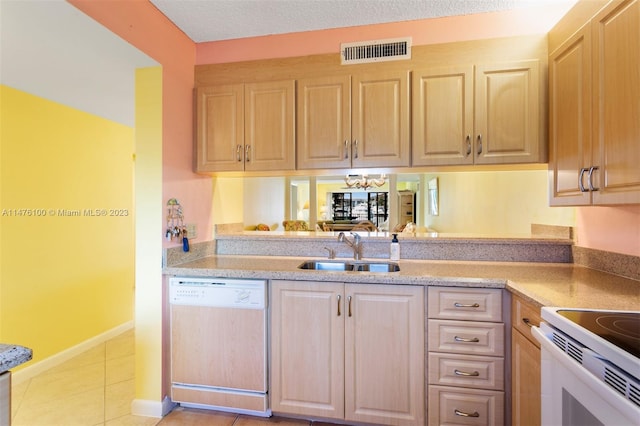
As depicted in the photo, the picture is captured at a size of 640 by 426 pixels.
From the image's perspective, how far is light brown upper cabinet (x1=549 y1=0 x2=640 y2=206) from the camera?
1.20 m

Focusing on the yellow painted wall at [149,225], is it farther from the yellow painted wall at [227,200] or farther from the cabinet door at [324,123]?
the cabinet door at [324,123]

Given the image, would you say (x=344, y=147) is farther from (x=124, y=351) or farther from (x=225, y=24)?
(x=124, y=351)

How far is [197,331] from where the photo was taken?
6.32 ft

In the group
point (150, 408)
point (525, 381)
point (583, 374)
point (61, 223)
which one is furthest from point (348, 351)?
point (61, 223)

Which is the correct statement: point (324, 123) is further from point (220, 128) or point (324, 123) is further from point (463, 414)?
A: point (463, 414)

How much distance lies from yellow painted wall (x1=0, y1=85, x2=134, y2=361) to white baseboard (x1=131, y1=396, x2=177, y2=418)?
117 cm

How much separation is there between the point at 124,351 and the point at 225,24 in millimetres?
2867

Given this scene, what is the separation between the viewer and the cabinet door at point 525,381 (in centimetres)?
133

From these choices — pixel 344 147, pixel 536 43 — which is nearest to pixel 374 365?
pixel 344 147

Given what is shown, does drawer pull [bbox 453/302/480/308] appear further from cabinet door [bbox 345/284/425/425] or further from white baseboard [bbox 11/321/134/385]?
white baseboard [bbox 11/321/134/385]

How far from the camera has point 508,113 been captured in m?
1.87

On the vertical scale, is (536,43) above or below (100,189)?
above

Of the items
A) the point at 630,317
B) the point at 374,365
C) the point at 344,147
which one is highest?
the point at 344,147

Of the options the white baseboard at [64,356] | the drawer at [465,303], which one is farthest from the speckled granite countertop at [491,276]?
the white baseboard at [64,356]
